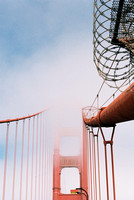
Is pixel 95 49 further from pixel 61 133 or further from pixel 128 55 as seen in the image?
pixel 61 133

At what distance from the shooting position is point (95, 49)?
129 inches

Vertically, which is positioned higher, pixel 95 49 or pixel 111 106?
pixel 95 49

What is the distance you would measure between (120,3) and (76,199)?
21192mm

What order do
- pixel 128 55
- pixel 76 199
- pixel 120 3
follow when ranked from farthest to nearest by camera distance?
pixel 76 199 → pixel 128 55 → pixel 120 3

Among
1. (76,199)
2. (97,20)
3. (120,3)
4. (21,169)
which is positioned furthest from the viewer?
(76,199)

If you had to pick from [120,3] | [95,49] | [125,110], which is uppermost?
[120,3]

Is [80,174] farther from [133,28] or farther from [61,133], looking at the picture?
[133,28]

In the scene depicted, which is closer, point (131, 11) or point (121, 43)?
point (131, 11)

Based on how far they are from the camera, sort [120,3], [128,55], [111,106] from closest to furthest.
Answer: [120,3] → [128,55] → [111,106]

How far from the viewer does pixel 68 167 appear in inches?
925

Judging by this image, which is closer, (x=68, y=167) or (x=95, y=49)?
(x=95, y=49)

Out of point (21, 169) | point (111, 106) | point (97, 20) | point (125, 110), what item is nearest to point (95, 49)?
point (97, 20)

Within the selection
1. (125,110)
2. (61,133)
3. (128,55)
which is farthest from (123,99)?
(61,133)

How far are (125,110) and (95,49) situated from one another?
2.84 feet
